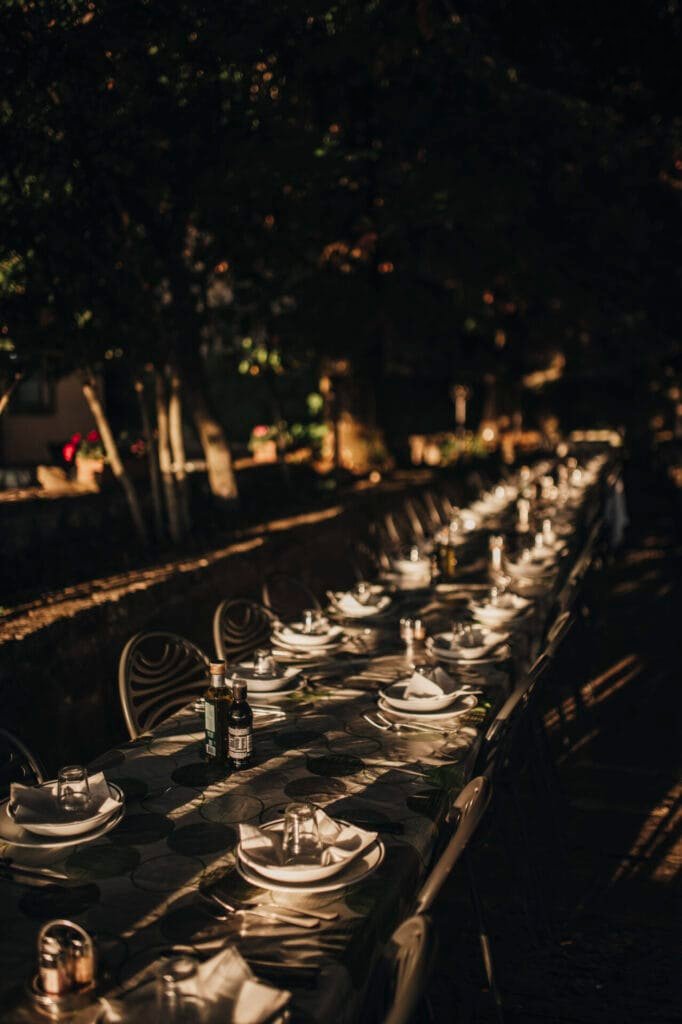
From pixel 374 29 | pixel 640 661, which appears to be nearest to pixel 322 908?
pixel 640 661

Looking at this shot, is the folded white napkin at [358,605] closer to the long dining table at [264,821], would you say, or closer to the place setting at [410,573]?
the place setting at [410,573]

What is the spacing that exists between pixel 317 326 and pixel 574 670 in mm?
5523

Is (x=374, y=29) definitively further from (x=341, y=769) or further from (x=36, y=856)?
(x=36, y=856)

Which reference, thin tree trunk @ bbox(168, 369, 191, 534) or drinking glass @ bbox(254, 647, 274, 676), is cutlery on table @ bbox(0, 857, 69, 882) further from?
thin tree trunk @ bbox(168, 369, 191, 534)

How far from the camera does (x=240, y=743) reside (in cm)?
235

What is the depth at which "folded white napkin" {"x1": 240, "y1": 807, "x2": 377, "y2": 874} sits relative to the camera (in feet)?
5.85

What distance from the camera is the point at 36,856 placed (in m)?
1.87

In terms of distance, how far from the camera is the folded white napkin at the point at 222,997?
4.34 feet

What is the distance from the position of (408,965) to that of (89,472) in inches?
344

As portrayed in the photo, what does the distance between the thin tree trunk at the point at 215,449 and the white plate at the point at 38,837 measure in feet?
19.2

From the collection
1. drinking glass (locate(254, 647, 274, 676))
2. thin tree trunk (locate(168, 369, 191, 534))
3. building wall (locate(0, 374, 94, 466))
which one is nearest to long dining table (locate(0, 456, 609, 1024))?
drinking glass (locate(254, 647, 274, 676))

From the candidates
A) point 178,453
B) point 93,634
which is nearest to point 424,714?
point 93,634

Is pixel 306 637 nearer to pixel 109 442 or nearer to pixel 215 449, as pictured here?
pixel 109 442

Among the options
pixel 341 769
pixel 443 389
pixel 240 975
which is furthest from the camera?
pixel 443 389
